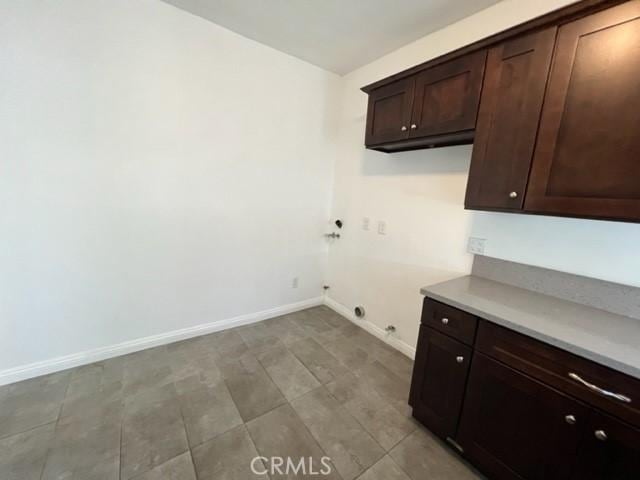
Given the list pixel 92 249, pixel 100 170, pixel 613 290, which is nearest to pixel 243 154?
pixel 100 170

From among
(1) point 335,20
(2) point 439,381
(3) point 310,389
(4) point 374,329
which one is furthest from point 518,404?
(1) point 335,20

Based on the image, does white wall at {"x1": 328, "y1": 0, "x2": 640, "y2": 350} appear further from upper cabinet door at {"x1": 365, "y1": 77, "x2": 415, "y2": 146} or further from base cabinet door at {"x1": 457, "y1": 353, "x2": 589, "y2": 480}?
base cabinet door at {"x1": 457, "y1": 353, "x2": 589, "y2": 480}

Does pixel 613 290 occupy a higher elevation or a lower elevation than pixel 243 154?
lower

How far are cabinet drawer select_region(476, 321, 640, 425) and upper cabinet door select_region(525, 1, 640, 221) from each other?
2.04 ft

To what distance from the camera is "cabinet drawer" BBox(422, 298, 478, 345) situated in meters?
1.28

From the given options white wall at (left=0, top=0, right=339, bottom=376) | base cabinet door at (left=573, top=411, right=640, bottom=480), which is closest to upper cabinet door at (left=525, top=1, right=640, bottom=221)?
base cabinet door at (left=573, top=411, right=640, bottom=480)

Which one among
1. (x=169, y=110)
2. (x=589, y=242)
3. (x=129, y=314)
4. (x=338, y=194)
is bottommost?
(x=129, y=314)

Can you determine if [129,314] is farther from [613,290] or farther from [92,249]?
[613,290]

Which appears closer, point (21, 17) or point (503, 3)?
point (21, 17)

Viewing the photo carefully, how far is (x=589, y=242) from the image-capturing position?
1365 mm

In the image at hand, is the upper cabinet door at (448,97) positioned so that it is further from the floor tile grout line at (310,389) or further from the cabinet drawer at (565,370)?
the floor tile grout line at (310,389)

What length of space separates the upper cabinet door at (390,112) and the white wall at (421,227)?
331 millimetres

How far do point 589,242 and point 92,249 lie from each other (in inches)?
124

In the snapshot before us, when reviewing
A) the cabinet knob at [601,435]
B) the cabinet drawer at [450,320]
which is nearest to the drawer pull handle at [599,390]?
the cabinet knob at [601,435]
